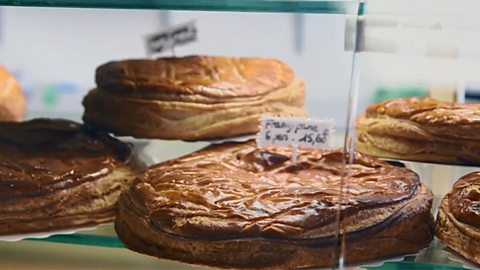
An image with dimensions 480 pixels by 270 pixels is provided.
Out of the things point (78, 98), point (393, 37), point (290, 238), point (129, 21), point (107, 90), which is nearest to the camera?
point (290, 238)

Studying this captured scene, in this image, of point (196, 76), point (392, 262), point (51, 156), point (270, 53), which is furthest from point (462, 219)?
point (270, 53)

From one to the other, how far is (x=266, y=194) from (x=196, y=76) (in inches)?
23.8

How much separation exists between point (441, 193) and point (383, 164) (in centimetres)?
14

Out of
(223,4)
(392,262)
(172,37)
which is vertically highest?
(223,4)

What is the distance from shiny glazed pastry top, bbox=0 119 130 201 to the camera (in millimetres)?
1565

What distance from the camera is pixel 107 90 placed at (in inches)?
76.9

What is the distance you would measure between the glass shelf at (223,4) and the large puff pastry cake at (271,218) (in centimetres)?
35

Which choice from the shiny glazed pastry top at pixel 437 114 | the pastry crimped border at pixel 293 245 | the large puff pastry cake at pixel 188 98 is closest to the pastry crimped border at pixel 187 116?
the large puff pastry cake at pixel 188 98

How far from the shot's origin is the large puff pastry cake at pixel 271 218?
1.33 meters

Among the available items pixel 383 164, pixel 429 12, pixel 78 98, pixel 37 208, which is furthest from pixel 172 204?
pixel 78 98

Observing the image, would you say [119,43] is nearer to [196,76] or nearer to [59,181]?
[196,76]

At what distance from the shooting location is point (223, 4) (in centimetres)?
141

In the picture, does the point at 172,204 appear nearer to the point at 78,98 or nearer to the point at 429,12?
the point at 429,12

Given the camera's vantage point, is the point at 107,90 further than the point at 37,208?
Yes
